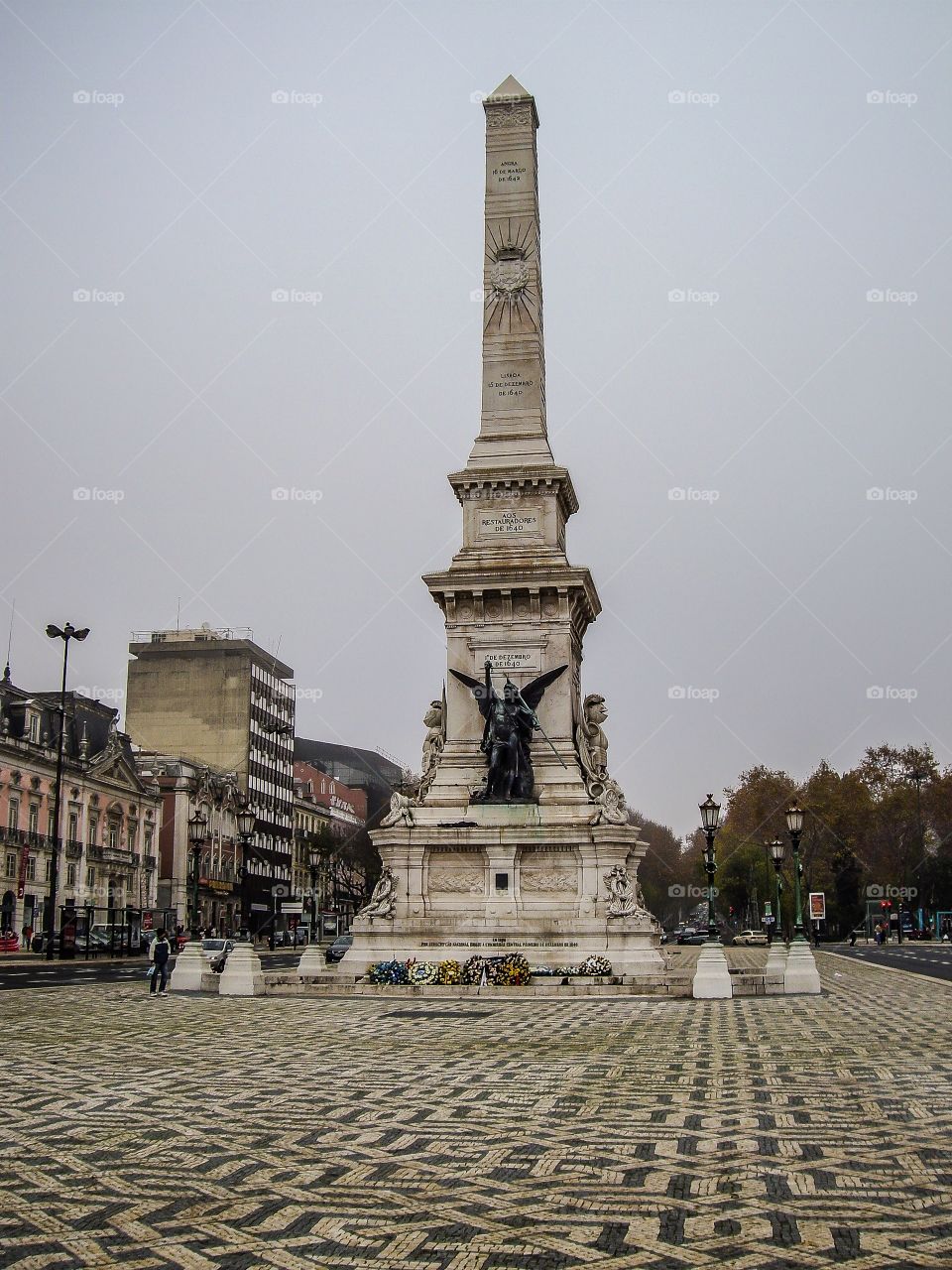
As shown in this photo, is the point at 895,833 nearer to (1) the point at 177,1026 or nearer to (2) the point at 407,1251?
(1) the point at 177,1026

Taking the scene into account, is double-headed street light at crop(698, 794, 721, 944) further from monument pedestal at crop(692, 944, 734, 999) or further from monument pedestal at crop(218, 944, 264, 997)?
monument pedestal at crop(218, 944, 264, 997)

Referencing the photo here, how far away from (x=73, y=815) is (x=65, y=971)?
1348 inches

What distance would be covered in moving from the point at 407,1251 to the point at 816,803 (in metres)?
80.4

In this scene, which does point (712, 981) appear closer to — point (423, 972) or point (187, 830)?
point (423, 972)

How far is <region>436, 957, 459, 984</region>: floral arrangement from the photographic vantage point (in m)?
25.8

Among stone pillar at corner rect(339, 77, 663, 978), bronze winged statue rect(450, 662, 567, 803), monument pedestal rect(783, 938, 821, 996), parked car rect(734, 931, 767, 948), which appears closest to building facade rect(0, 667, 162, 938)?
stone pillar at corner rect(339, 77, 663, 978)

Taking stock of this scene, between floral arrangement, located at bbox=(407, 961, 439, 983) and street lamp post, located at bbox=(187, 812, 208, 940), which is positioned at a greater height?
street lamp post, located at bbox=(187, 812, 208, 940)

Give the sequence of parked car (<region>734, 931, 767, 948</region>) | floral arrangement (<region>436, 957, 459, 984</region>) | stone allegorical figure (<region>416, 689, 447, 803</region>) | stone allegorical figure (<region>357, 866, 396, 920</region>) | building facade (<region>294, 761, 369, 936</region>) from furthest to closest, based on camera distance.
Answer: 1. building facade (<region>294, 761, 369, 936</region>)
2. parked car (<region>734, 931, 767, 948</region>)
3. stone allegorical figure (<region>416, 689, 447, 803</region>)
4. stone allegorical figure (<region>357, 866, 396, 920</region>)
5. floral arrangement (<region>436, 957, 459, 984</region>)

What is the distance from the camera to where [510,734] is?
29.5 meters

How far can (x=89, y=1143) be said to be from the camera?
9242 millimetres

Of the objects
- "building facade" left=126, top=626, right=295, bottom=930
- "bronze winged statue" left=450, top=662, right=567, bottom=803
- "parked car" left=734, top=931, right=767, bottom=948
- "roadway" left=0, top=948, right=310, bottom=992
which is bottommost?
"parked car" left=734, top=931, right=767, bottom=948

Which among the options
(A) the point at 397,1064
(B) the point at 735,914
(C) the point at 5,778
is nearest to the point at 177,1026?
(A) the point at 397,1064

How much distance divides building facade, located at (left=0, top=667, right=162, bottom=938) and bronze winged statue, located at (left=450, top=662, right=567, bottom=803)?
96.6 ft

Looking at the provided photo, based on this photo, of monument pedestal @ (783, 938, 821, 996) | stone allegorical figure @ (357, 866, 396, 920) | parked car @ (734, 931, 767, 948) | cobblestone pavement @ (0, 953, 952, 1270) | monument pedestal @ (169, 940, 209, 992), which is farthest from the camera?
parked car @ (734, 931, 767, 948)
